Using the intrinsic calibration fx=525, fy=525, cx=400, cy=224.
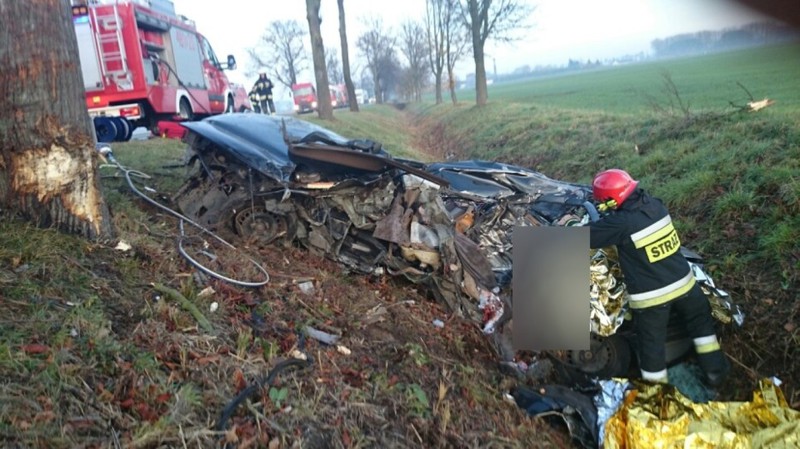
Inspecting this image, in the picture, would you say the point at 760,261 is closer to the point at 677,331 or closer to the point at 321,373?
the point at 677,331

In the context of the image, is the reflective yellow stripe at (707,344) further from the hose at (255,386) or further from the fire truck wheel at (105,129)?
the fire truck wheel at (105,129)

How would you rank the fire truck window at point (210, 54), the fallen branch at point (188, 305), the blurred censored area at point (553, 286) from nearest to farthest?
the fallen branch at point (188, 305)
the blurred censored area at point (553, 286)
the fire truck window at point (210, 54)

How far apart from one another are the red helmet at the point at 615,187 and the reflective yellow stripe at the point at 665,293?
65 centimetres

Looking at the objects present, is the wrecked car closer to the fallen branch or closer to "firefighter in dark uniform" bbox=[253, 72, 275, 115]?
the fallen branch

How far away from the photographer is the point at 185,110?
12086 millimetres

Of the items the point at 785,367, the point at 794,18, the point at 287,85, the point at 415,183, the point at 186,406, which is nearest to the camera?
the point at 794,18

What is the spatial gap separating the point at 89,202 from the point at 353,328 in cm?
205

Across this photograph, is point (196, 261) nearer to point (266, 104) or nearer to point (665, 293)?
point (665, 293)

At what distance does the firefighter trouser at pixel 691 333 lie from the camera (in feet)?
11.8

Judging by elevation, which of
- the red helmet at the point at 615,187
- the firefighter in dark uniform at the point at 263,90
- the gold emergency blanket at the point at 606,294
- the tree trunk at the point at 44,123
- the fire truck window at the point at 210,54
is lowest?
the gold emergency blanket at the point at 606,294

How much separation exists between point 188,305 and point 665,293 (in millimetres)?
3132

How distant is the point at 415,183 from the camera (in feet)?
15.4

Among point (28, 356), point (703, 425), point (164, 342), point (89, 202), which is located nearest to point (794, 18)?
point (703, 425)

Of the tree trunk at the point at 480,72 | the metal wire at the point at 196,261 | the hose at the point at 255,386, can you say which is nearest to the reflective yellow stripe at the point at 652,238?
the hose at the point at 255,386
